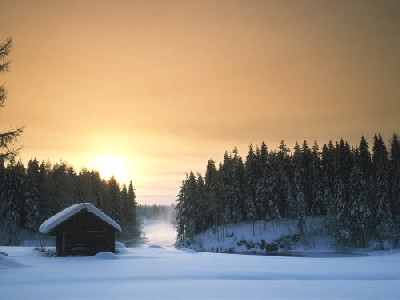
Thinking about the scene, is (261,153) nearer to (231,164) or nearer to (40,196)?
(231,164)

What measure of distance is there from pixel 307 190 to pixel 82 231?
2117 inches

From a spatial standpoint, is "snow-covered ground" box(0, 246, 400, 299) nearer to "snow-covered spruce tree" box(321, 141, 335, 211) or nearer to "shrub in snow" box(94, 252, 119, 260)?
"shrub in snow" box(94, 252, 119, 260)

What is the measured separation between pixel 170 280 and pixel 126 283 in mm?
1841

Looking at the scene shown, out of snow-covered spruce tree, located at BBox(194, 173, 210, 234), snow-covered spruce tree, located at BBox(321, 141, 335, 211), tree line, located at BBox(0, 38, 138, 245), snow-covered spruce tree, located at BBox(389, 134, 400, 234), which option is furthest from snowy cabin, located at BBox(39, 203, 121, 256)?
snow-covered spruce tree, located at BBox(389, 134, 400, 234)

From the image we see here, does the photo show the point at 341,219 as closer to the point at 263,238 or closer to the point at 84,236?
the point at 263,238

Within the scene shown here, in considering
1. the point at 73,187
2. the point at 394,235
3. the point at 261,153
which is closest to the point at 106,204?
the point at 73,187

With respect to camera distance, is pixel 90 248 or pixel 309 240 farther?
pixel 309 240

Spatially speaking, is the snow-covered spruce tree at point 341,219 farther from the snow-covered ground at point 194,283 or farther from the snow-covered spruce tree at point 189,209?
the snow-covered ground at point 194,283

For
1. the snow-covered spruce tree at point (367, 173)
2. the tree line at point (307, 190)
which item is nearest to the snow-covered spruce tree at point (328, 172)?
the tree line at point (307, 190)

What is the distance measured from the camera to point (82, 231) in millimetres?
30281

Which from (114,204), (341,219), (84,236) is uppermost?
(114,204)

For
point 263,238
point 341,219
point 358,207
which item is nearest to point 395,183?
point 358,207

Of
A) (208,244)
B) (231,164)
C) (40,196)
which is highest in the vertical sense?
(231,164)

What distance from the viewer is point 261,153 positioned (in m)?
78.2
